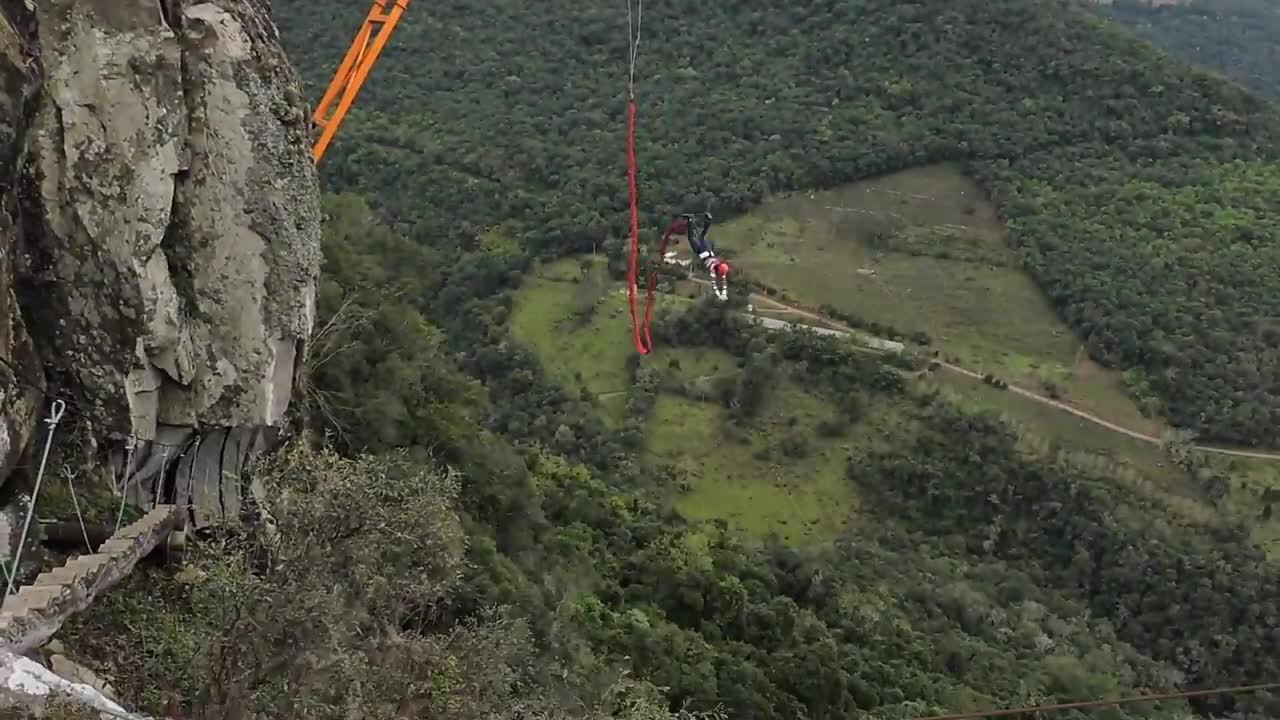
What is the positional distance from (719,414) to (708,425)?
3.16 ft

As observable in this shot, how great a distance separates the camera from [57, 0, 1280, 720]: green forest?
796 centimetres

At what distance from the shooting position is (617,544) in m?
23.2

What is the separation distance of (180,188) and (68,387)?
6.94 ft

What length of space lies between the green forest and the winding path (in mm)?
887

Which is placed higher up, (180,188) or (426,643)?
(180,188)

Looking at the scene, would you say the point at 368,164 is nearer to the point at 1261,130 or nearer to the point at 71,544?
the point at 71,544

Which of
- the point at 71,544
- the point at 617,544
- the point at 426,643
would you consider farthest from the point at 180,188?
the point at 617,544

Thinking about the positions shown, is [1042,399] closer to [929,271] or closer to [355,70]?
[929,271]

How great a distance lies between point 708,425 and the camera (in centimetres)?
4134

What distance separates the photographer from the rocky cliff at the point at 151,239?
25.6 feet

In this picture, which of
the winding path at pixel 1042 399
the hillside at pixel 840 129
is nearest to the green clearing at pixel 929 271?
the winding path at pixel 1042 399

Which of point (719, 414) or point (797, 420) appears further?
point (719, 414)

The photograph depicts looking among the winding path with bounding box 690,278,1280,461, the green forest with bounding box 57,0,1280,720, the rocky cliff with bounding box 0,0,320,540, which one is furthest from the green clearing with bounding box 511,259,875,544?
the rocky cliff with bounding box 0,0,320,540

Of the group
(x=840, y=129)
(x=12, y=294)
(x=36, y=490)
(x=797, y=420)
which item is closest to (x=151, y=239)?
(x=12, y=294)
